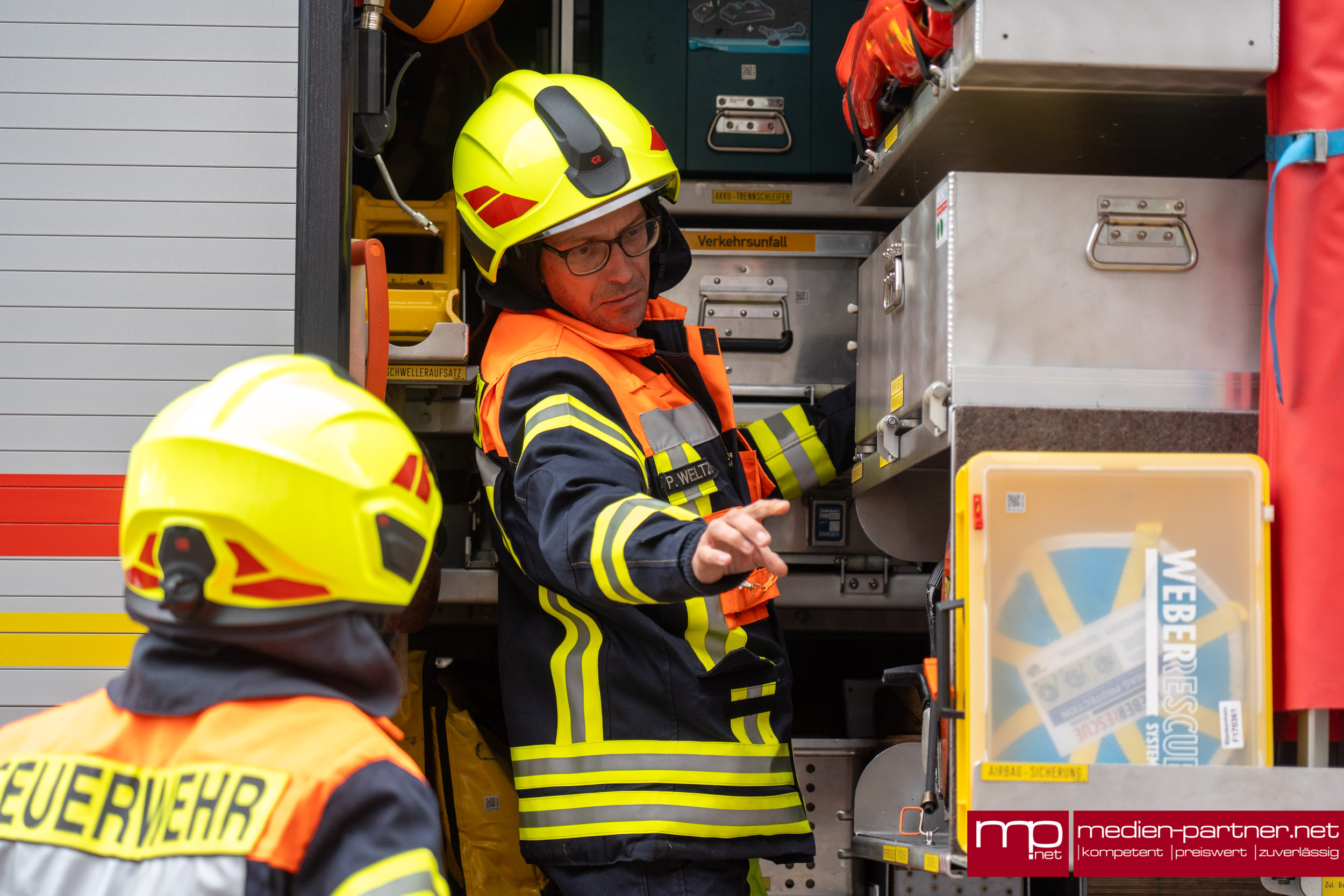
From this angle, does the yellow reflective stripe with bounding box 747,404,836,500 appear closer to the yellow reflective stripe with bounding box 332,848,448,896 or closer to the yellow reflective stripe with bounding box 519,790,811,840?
the yellow reflective stripe with bounding box 519,790,811,840

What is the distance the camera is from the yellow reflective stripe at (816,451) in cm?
318

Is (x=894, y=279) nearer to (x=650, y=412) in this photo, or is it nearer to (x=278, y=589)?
(x=650, y=412)

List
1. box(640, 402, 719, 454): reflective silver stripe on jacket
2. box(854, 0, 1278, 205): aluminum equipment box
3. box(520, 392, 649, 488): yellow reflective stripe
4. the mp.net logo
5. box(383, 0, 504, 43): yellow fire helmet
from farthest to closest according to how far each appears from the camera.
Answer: box(383, 0, 504, 43): yellow fire helmet, box(640, 402, 719, 454): reflective silver stripe on jacket, box(520, 392, 649, 488): yellow reflective stripe, box(854, 0, 1278, 205): aluminum equipment box, the mp.net logo

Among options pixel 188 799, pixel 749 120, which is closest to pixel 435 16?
pixel 749 120

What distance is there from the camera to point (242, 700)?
141 cm

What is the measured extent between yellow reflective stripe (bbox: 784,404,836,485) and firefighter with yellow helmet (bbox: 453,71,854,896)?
26 centimetres

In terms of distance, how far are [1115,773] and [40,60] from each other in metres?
2.12

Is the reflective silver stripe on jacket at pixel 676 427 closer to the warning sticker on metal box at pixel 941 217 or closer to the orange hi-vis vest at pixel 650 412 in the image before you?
the orange hi-vis vest at pixel 650 412

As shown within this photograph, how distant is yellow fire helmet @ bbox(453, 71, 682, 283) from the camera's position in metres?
2.75

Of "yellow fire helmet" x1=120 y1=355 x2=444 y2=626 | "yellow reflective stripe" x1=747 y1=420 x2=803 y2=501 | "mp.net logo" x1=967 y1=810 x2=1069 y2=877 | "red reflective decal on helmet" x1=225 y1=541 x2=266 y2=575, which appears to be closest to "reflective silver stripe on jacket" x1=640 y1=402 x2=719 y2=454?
"yellow reflective stripe" x1=747 y1=420 x2=803 y2=501

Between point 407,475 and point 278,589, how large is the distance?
0.64 feet

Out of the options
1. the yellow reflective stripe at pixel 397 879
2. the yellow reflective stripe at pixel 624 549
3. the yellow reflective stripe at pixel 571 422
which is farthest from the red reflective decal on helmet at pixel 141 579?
the yellow reflective stripe at pixel 571 422

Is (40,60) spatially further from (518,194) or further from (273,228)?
(518,194)

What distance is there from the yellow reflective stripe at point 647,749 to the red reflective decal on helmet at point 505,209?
1097 mm
